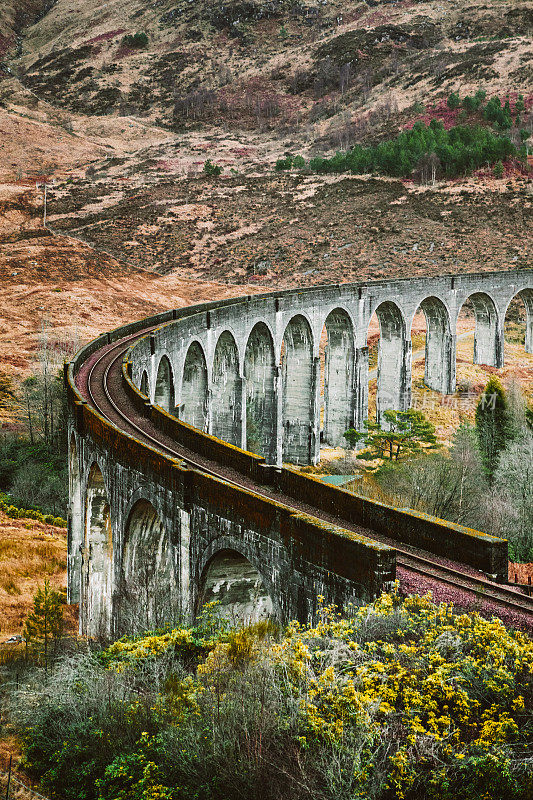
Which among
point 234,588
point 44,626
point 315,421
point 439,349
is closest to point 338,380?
point 315,421

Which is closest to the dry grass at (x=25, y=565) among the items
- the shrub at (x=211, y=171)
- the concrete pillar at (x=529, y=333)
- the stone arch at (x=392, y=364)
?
the stone arch at (x=392, y=364)

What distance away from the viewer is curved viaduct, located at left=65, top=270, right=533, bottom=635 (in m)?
14.5

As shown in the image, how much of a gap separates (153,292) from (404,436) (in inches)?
1225

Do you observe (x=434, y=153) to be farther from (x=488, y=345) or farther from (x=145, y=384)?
(x=145, y=384)

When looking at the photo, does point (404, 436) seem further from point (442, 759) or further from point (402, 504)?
point (442, 759)

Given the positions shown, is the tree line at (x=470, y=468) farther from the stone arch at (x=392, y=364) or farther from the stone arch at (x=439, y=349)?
the stone arch at (x=439, y=349)

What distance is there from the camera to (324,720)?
30.1ft

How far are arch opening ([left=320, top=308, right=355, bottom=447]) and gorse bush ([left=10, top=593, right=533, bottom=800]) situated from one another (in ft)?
114

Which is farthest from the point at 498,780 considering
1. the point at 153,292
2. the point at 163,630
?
the point at 153,292

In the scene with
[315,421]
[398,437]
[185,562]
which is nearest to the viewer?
[185,562]

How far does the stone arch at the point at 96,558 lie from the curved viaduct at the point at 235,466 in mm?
55

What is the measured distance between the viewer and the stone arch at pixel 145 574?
17531mm

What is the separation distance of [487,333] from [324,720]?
171ft

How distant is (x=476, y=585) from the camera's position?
13.5 metres
